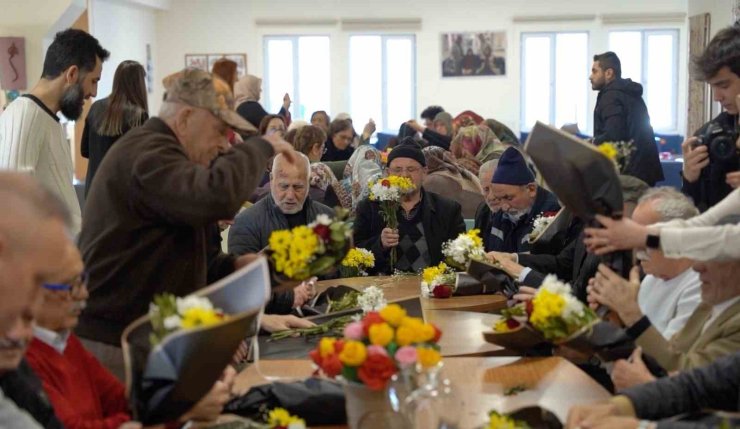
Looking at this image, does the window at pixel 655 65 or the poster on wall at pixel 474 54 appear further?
the window at pixel 655 65

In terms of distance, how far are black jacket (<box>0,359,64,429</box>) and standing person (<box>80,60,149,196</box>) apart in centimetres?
382

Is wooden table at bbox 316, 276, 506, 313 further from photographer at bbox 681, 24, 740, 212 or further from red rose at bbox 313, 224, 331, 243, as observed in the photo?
red rose at bbox 313, 224, 331, 243

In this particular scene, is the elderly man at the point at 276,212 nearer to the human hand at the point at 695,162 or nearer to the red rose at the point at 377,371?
the human hand at the point at 695,162

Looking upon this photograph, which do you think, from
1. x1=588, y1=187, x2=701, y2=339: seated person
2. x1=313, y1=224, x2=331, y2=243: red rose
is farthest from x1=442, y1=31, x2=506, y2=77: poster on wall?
x1=313, y1=224, x2=331, y2=243: red rose

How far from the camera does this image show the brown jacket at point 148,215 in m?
2.94

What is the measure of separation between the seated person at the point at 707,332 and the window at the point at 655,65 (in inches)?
695

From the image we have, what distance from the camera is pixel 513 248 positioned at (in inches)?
221

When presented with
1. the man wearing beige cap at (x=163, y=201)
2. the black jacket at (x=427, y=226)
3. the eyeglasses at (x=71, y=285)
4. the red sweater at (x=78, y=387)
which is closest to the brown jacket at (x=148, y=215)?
the man wearing beige cap at (x=163, y=201)

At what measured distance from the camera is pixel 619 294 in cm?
313

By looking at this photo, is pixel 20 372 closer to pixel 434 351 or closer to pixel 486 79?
pixel 434 351

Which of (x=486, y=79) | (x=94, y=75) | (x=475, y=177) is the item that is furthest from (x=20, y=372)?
(x=486, y=79)

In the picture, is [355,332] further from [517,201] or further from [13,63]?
[13,63]

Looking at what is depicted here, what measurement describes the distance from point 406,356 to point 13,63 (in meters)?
8.32

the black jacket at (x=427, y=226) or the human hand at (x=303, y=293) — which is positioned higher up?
the black jacket at (x=427, y=226)
